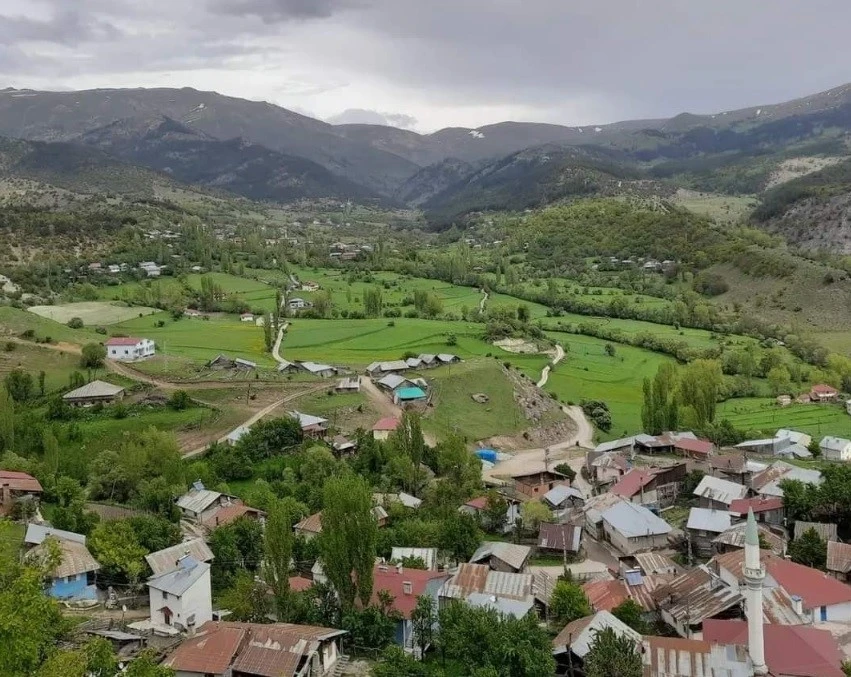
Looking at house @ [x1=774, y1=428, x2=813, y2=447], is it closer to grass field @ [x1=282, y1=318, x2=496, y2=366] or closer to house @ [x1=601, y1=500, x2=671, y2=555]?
house @ [x1=601, y1=500, x2=671, y2=555]

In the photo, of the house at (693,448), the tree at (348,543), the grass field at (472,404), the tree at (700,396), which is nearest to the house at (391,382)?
the grass field at (472,404)

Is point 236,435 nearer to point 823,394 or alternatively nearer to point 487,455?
point 487,455

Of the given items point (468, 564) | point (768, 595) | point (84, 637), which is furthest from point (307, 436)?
point (768, 595)

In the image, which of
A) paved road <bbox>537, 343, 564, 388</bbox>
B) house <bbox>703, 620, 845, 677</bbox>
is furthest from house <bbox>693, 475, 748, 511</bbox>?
paved road <bbox>537, 343, 564, 388</bbox>

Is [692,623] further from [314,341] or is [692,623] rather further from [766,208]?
[766,208]

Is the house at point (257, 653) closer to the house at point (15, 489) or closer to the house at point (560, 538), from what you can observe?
the house at point (560, 538)

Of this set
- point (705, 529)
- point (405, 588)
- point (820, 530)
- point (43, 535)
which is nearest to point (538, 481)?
point (705, 529)
